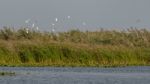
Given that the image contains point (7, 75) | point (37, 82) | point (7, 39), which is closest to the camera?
point (37, 82)

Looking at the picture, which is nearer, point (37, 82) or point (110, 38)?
point (37, 82)

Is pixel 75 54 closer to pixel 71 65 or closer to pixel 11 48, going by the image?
pixel 71 65

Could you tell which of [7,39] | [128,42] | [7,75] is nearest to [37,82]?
[7,75]

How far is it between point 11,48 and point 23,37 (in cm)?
749

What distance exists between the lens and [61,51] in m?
51.8

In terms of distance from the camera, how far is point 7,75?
3875 centimetres

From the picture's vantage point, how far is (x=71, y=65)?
1999 inches

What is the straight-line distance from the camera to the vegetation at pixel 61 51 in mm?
50531

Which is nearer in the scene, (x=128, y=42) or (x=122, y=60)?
(x=122, y=60)

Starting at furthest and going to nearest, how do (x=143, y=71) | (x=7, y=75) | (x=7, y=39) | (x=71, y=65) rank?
(x=7, y=39) → (x=71, y=65) → (x=143, y=71) → (x=7, y=75)

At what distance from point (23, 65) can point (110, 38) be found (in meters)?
14.2

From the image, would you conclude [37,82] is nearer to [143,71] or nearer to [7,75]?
[7,75]

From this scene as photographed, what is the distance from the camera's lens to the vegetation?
50.5 meters

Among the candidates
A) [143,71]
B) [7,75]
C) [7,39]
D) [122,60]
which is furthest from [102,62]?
[7,75]
